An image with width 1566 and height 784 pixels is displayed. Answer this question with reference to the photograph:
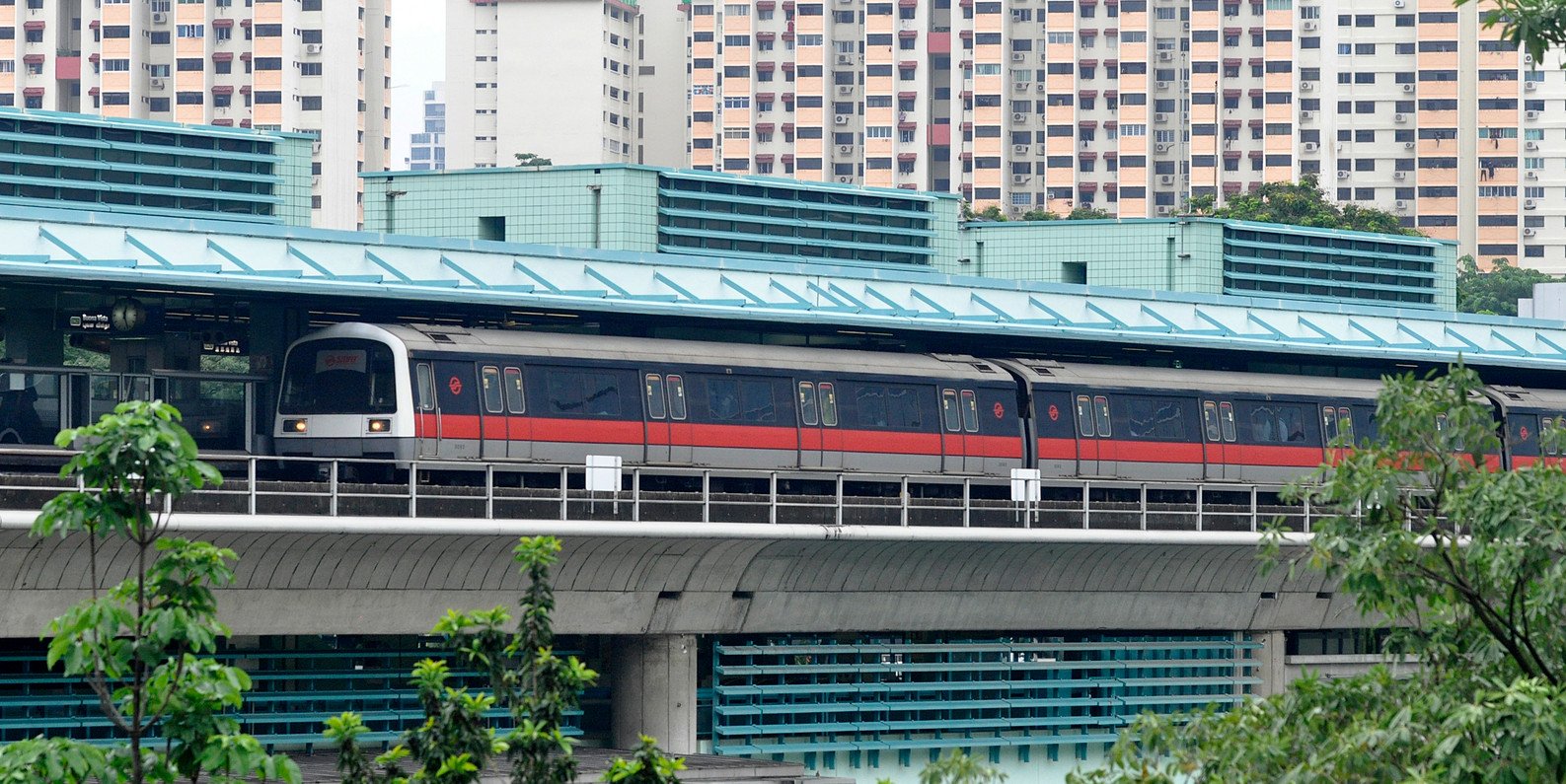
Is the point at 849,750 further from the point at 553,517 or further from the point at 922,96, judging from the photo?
the point at 922,96

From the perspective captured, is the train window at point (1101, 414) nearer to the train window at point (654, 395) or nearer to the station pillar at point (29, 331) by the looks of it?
the train window at point (654, 395)

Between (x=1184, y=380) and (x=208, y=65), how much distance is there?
99749 mm

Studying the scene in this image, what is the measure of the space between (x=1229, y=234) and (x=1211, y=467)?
40.6 feet

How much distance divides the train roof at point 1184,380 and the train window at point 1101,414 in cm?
23

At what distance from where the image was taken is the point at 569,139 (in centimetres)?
15100

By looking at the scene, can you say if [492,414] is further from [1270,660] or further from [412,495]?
[1270,660]

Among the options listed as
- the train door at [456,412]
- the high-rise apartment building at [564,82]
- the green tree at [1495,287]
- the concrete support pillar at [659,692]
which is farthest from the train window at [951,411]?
the high-rise apartment building at [564,82]

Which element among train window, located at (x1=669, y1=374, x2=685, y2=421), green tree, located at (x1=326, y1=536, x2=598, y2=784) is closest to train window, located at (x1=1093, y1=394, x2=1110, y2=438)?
train window, located at (x1=669, y1=374, x2=685, y2=421)

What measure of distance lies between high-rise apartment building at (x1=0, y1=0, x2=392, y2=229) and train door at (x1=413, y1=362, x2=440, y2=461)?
99450 mm

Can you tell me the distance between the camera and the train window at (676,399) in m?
38.1

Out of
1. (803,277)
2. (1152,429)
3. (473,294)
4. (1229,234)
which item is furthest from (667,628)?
(1229,234)

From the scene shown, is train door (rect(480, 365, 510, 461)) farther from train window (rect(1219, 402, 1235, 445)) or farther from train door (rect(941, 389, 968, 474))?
A: train window (rect(1219, 402, 1235, 445))

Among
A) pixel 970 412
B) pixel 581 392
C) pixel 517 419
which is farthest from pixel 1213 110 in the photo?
pixel 517 419

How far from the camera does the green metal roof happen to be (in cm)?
3403
